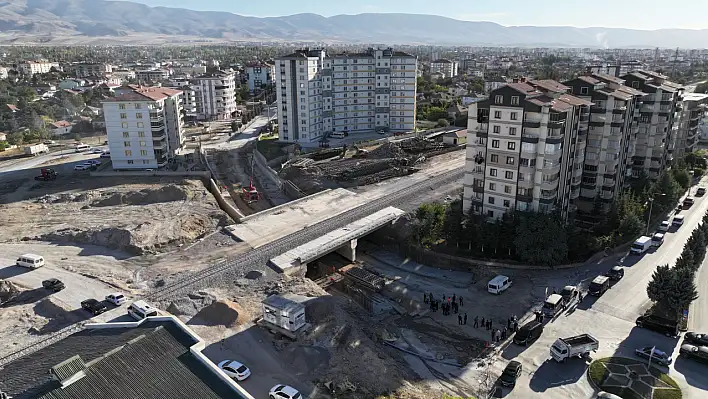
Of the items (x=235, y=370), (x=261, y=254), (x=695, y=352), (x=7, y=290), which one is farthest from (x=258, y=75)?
(x=695, y=352)

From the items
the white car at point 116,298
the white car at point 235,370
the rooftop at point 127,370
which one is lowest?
the white car at point 235,370

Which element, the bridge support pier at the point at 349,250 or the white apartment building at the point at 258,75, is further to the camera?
the white apartment building at the point at 258,75

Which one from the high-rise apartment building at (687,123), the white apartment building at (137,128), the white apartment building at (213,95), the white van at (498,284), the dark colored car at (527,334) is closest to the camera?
the dark colored car at (527,334)

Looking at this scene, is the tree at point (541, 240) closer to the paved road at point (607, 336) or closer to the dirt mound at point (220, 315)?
the paved road at point (607, 336)

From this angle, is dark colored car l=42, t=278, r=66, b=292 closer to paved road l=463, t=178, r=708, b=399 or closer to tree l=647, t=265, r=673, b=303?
paved road l=463, t=178, r=708, b=399

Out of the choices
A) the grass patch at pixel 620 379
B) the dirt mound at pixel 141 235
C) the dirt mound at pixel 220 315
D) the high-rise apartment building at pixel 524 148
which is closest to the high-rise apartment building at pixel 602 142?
the high-rise apartment building at pixel 524 148

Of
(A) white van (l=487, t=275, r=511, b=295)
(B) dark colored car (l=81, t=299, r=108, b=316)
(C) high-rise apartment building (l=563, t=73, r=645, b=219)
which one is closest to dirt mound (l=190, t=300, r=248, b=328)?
(B) dark colored car (l=81, t=299, r=108, b=316)
